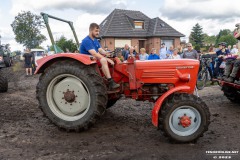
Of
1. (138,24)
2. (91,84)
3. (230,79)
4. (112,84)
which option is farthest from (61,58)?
(138,24)

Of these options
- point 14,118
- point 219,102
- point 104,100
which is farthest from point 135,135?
point 219,102

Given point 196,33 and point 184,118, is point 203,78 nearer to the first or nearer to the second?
point 184,118

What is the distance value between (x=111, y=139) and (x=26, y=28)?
2022 inches

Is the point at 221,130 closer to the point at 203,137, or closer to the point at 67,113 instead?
the point at 203,137

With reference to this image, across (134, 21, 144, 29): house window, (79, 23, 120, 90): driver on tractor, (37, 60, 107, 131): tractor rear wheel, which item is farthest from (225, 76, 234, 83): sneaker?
(134, 21, 144, 29): house window

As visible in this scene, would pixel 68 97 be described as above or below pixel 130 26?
below

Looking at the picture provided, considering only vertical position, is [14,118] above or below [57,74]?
below

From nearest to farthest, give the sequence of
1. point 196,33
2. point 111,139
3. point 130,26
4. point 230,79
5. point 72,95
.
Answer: point 111,139, point 72,95, point 230,79, point 130,26, point 196,33

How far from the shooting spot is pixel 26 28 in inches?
1997

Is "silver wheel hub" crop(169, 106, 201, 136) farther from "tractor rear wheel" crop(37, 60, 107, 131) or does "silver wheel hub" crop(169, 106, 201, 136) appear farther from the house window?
the house window

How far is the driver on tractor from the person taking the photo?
423cm

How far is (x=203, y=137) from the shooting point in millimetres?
4016

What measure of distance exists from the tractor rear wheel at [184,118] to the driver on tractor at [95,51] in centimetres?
101

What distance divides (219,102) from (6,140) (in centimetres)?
507
